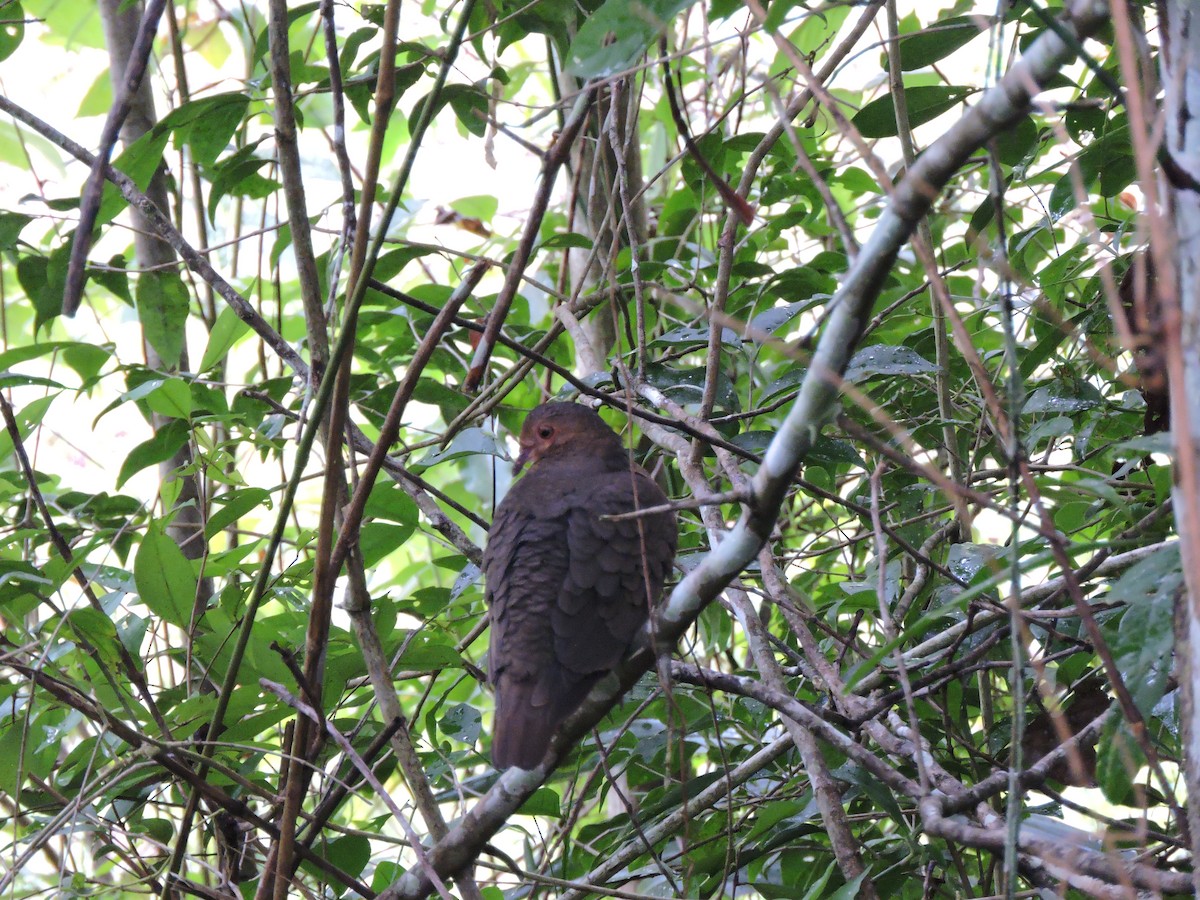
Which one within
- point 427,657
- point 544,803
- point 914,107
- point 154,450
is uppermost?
point 914,107

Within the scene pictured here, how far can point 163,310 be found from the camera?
2943 mm

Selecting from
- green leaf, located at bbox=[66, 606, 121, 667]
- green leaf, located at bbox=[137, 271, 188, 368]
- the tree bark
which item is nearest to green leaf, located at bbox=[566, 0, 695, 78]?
the tree bark

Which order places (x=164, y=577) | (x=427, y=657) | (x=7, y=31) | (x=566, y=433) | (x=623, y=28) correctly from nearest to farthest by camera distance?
(x=623, y=28)
(x=164, y=577)
(x=427, y=657)
(x=7, y=31)
(x=566, y=433)

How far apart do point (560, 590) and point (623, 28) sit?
4.99ft

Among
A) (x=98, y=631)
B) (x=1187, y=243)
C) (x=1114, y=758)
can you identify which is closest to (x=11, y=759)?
(x=98, y=631)

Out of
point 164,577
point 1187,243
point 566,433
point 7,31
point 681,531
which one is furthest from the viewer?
point 681,531

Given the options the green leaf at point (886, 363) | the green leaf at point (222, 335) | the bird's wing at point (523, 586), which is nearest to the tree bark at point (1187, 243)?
the green leaf at point (886, 363)

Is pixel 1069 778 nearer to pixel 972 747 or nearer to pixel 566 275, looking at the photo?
pixel 972 747

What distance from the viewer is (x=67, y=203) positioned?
A: 2.86m

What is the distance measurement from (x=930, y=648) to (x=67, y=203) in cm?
239

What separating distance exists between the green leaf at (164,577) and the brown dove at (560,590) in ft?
2.31

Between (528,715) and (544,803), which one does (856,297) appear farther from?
(544,803)

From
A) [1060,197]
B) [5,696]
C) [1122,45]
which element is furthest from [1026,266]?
[5,696]

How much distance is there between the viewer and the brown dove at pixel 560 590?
8.02ft
